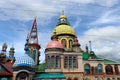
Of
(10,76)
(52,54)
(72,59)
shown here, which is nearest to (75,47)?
(72,59)

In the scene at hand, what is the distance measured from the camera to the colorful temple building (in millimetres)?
41469

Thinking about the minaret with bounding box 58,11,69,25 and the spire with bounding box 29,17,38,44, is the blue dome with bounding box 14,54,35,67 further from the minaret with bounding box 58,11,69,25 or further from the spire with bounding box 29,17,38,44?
the minaret with bounding box 58,11,69,25

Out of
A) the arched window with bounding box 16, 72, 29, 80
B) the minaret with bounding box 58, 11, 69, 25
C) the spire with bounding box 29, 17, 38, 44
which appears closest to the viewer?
the arched window with bounding box 16, 72, 29, 80

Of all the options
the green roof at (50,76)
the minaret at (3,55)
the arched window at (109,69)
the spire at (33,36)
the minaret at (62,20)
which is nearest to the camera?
the green roof at (50,76)

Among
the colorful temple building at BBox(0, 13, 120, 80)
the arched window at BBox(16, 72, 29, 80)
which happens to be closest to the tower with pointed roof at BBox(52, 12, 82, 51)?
the colorful temple building at BBox(0, 13, 120, 80)

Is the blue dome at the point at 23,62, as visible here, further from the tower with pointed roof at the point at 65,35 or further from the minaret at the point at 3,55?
the tower with pointed roof at the point at 65,35

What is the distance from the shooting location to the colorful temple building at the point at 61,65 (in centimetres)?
4147

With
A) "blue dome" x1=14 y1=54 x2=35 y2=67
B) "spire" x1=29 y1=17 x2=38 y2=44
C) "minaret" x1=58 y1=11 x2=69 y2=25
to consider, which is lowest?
"blue dome" x1=14 y1=54 x2=35 y2=67

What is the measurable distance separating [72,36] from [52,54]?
13.4 meters

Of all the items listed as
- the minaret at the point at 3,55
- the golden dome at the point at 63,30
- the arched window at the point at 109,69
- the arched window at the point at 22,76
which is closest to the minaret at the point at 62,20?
the golden dome at the point at 63,30

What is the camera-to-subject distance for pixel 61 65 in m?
45.2

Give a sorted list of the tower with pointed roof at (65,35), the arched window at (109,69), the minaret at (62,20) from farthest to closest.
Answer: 1. the minaret at (62,20)
2. the tower with pointed roof at (65,35)
3. the arched window at (109,69)

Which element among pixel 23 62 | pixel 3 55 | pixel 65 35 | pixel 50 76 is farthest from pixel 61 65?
pixel 3 55

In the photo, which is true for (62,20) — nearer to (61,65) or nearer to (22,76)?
(61,65)
